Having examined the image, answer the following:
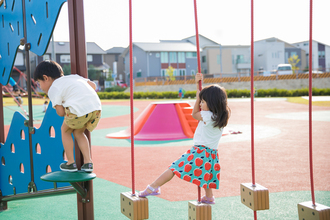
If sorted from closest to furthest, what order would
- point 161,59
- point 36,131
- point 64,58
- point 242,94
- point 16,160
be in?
point 36,131
point 16,160
point 242,94
point 161,59
point 64,58

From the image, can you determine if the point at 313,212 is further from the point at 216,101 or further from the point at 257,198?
the point at 216,101

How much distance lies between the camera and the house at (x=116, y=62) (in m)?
55.8

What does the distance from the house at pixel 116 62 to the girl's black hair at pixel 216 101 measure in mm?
53539

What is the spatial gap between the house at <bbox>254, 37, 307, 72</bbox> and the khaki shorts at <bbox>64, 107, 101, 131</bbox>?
56621 mm

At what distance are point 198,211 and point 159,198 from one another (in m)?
2.08

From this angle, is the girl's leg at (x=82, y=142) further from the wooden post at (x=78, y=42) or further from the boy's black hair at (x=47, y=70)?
the boy's black hair at (x=47, y=70)

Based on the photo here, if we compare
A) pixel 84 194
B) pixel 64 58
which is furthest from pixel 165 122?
pixel 64 58

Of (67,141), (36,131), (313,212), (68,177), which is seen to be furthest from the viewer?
(36,131)

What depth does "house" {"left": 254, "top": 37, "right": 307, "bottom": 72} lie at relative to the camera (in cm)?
5609

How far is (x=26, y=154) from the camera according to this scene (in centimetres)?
340

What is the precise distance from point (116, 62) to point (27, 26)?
5422 centimetres

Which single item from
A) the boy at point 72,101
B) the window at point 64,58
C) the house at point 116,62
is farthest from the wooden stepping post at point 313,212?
the house at point 116,62

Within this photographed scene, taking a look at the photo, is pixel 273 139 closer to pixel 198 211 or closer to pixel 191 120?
pixel 191 120

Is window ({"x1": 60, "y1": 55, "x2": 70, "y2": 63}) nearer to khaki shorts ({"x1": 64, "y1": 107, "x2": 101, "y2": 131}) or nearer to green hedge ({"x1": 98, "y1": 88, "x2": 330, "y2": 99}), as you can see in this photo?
green hedge ({"x1": 98, "y1": 88, "x2": 330, "y2": 99})
